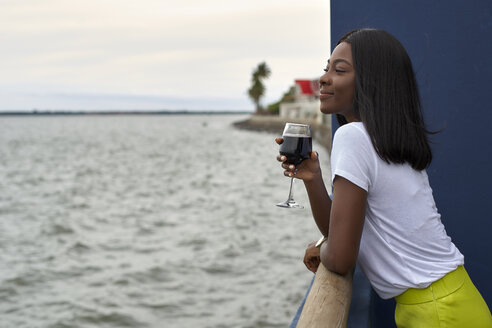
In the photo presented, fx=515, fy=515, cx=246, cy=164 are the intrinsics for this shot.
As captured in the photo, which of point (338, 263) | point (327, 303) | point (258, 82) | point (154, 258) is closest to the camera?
point (327, 303)

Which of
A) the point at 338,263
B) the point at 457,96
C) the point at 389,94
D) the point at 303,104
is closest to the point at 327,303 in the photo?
the point at 338,263

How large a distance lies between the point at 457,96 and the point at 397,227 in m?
1.19

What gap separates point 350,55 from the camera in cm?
158

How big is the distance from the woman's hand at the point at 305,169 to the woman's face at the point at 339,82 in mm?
224

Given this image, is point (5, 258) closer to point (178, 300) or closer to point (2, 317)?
point (2, 317)

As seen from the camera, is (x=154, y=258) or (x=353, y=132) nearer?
(x=353, y=132)

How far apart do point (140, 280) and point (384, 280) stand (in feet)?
29.5

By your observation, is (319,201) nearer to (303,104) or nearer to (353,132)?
(353,132)

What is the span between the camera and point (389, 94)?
1.53 metres

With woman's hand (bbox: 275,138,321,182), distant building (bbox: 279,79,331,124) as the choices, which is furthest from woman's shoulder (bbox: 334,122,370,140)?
distant building (bbox: 279,79,331,124)

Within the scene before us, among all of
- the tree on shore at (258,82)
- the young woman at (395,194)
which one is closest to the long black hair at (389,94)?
the young woman at (395,194)

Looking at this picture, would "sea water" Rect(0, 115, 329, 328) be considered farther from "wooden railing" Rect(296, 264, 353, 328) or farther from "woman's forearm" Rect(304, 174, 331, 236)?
"wooden railing" Rect(296, 264, 353, 328)

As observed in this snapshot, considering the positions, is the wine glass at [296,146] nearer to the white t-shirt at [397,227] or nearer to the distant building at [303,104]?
the white t-shirt at [397,227]

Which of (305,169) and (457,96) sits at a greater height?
(457,96)
